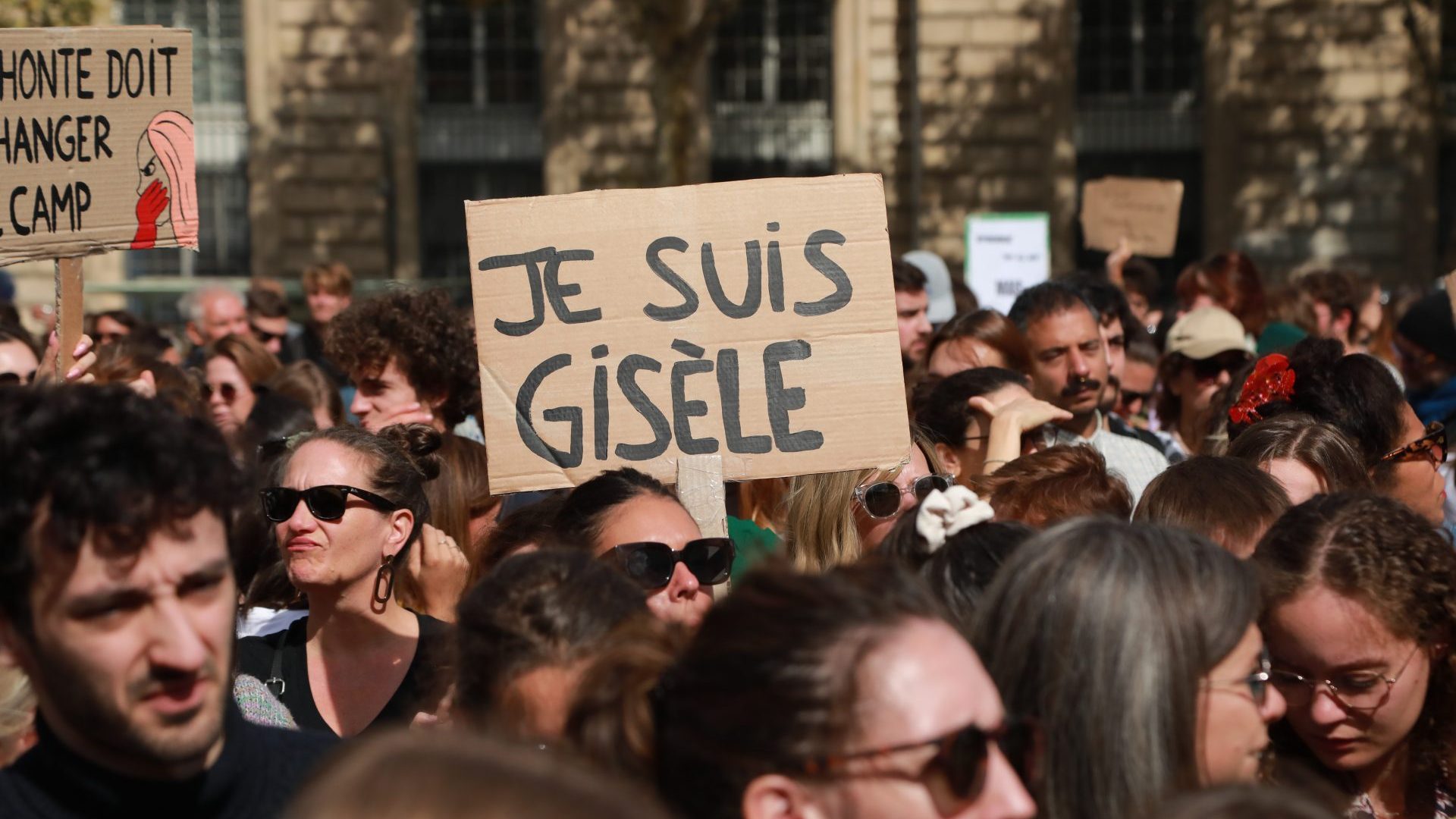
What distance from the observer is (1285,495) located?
400 cm

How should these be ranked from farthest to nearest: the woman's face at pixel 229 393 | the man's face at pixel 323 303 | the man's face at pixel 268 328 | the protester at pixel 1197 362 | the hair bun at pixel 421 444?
the man's face at pixel 268 328 → the man's face at pixel 323 303 → the woman's face at pixel 229 393 → the protester at pixel 1197 362 → the hair bun at pixel 421 444

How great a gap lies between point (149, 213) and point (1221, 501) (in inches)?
116

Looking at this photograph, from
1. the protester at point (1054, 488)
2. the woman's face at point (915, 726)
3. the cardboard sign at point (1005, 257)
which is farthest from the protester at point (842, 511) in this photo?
the cardboard sign at point (1005, 257)

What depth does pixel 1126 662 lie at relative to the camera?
8.29 feet

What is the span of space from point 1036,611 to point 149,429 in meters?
1.27

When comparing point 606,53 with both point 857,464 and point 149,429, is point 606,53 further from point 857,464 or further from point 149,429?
point 149,429

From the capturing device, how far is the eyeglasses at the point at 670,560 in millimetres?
3758

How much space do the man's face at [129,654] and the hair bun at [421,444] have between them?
2.43 metres

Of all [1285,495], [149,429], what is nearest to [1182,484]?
[1285,495]

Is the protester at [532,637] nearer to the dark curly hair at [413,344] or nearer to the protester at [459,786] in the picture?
the protester at [459,786]

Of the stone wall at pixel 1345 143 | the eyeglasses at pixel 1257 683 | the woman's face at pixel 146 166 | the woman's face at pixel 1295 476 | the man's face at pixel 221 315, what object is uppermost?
the stone wall at pixel 1345 143

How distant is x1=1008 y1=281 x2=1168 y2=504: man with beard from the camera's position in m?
6.15

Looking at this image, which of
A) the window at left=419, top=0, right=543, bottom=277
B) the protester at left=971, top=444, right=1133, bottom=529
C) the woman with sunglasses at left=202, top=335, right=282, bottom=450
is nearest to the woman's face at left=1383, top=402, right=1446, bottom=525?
the protester at left=971, top=444, right=1133, bottom=529

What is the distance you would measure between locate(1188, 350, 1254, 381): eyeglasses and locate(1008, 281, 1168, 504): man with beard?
0.75 m
